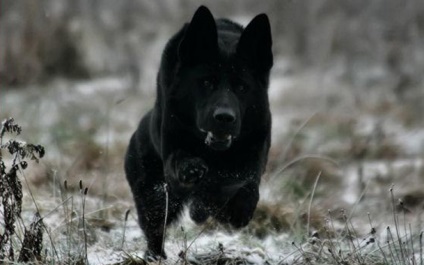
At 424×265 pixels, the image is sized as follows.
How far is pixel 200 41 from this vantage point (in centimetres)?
482

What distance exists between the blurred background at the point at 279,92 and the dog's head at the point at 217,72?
5.09 feet

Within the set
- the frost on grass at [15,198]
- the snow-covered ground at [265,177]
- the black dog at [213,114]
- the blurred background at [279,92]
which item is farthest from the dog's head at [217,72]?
the blurred background at [279,92]

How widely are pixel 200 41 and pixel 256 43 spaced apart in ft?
1.06

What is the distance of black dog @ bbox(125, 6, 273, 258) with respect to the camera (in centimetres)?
462

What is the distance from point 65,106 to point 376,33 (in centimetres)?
820

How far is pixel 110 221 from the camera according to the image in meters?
6.42

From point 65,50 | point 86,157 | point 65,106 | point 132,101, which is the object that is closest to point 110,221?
point 86,157

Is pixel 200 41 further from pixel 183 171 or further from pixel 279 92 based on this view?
pixel 279 92

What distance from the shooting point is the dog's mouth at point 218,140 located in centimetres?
459

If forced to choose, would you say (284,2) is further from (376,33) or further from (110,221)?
(110,221)

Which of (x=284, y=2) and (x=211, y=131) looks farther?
(x=284, y=2)

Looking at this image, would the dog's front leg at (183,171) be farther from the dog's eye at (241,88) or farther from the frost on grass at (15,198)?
the frost on grass at (15,198)

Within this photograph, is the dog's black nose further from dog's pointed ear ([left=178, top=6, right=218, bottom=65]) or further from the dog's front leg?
dog's pointed ear ([left=178, top=6, right=218, bottom=65])

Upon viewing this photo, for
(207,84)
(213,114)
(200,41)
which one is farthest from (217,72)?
(213,114)
